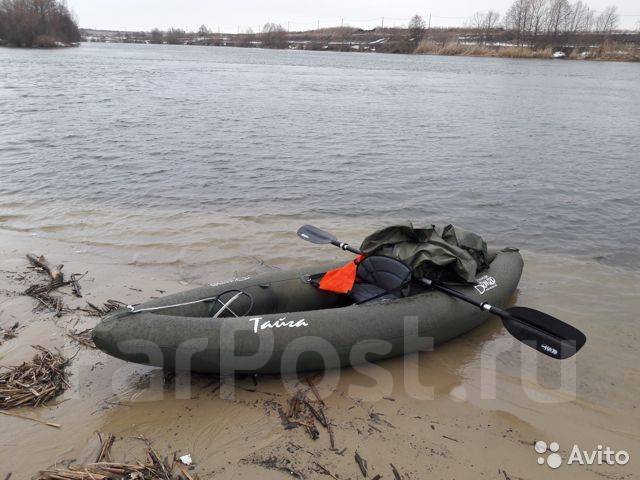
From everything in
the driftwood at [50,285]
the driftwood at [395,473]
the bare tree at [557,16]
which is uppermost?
the bare tree at [557,16]

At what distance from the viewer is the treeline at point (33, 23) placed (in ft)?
166

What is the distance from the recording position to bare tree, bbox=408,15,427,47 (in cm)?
6581

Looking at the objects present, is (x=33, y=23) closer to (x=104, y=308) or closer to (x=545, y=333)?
(x=104, y=308)

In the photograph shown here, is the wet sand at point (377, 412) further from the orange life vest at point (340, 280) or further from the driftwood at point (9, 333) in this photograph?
the orange life vest at point (340, 280)

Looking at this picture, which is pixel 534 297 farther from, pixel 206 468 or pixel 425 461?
pixel 206 468

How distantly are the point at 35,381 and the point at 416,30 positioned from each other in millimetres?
73438

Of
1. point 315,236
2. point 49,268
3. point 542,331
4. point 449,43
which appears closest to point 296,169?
point 315,236

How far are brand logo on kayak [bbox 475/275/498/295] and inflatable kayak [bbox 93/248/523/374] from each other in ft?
0.05

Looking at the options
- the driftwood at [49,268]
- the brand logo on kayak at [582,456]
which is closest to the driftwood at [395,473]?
the brand logo on kayak at [582,456]

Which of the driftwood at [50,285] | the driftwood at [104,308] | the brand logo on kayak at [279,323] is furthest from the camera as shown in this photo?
the driftwood at [50,285]

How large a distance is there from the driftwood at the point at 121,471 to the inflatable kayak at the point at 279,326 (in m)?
0.76

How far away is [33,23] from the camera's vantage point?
51.7 metres

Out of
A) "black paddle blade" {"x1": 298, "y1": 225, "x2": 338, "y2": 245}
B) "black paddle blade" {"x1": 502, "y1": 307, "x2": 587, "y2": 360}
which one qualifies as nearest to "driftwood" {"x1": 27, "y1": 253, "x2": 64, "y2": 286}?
"black paddle blade" {"x1": 298, "y1": 225, "x2": 338, "y2": 245}

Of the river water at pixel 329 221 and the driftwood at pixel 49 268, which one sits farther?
the driftwood at pixel 49 268
